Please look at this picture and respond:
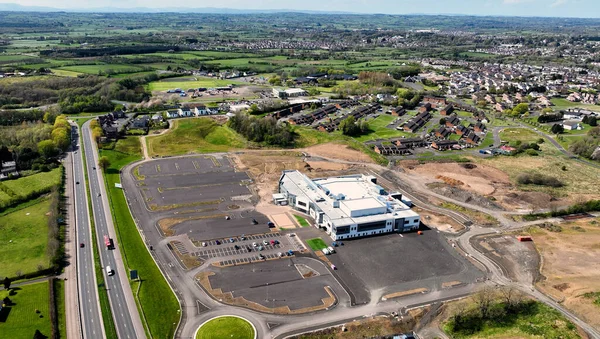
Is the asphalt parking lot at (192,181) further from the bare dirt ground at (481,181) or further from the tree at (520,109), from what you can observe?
the tree at (520,109)

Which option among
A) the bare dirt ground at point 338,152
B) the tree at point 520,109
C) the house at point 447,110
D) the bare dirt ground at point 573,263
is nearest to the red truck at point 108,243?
the bare dirt ground at point 338,152

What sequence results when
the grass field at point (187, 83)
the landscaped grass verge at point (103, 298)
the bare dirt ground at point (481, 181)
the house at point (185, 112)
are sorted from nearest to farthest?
1. the landscaped grass verge at point (103, 298)
2. the bare dirt ground at point (481, 181)
3. the house at point (185, 112)
4. the grass field at point (187, 83)

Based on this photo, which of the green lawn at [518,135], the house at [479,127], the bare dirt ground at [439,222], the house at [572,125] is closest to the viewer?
the bare dirt ground at [439,222]

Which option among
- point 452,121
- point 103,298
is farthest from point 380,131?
point 103,298

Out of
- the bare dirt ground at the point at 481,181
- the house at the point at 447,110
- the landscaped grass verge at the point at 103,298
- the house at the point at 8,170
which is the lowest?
the landscaped grass verge at the point at 103,298

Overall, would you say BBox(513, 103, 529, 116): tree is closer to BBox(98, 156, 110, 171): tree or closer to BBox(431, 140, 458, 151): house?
BBox(431, 140, 458, 151): house

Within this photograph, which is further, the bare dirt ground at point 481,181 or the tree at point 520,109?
the tree at point 520,109

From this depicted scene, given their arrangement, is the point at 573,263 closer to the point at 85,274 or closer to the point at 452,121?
the point at 85,274
